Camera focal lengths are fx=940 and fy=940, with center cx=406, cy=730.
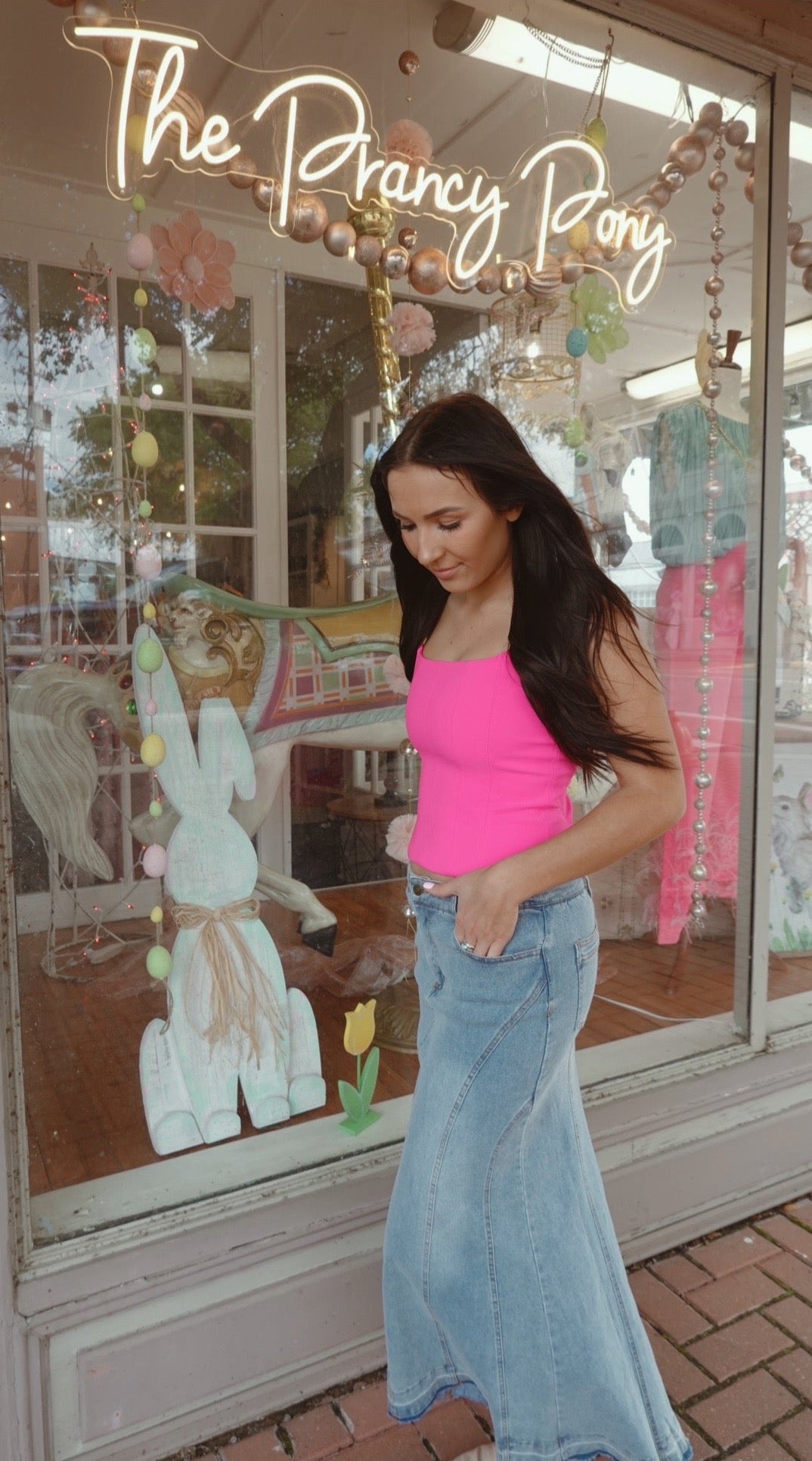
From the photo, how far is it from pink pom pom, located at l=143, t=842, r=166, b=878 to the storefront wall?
262 millimetres

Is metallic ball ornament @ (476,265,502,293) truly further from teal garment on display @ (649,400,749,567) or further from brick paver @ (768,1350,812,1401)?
brick paver @ (768,1350,812,1401)

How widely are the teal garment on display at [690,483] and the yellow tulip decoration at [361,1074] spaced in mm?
1592

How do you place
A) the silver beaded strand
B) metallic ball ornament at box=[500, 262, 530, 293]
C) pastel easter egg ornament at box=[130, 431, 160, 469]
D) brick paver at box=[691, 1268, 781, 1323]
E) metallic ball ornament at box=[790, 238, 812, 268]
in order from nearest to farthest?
1. pastel easter egg ornament at box=[130, 431, 160, 469]
2. brick paver at box=[691, 1268, 781, 1323]
3. metallic ball ornament at box=[500, 262, 530, 293]
4. the silver beaded strand
5. metallic ball ornament at box=[790, 238, 812, 268]

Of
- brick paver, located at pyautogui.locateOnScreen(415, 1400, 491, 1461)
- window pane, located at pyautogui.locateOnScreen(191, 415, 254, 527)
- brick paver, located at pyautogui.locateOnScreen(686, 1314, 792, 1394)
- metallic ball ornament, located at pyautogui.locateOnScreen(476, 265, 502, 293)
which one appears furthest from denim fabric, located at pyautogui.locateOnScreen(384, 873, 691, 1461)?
metallic ball ornament, located at pyautogui.locateOnScreen(476, 265, 502, 293)

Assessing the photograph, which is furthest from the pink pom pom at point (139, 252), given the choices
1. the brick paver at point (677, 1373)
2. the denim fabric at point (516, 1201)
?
the brick paver at point (677, 1373)

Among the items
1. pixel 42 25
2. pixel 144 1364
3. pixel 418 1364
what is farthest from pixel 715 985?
pixel 42 25

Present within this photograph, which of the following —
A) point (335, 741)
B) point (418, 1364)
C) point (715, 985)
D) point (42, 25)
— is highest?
point (42, 25)

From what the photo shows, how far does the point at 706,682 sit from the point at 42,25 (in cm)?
220

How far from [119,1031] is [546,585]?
1277 millimetres

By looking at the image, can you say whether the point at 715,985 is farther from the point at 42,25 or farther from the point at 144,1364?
the point at 42,25

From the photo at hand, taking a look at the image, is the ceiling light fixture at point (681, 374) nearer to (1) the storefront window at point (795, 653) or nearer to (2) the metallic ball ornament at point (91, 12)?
(1) the storefront window at point (795, 653)

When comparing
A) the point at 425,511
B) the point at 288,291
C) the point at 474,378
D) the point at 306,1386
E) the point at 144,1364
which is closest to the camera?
the point at 425,511

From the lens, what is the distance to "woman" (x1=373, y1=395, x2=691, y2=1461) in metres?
1.29

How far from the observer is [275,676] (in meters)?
2.16
